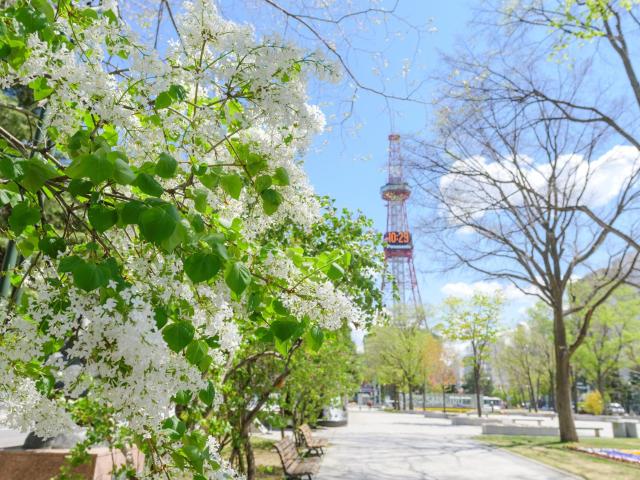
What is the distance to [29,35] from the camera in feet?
6.35

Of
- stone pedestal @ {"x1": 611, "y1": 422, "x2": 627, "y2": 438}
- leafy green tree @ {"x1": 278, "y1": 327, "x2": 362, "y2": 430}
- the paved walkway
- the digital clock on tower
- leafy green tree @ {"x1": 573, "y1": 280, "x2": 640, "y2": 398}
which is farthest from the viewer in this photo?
the digital clock on tower

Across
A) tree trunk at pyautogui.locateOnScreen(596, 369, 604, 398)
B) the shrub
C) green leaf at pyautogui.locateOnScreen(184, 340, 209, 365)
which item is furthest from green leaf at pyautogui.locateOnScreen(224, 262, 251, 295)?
tree trunk at pyautogui.locateOnScreen(596, 369, 604, 398)

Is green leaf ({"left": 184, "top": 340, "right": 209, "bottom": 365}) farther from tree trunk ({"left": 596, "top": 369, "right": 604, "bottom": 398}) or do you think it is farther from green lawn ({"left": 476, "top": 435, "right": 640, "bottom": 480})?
tree trunk ({"left": 596, "top": 369, "right": 604, "bottom": 398})

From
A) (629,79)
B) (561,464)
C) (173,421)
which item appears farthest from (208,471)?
(561,464)

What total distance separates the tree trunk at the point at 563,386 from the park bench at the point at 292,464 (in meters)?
11.5

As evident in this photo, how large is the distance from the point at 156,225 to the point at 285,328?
70cm

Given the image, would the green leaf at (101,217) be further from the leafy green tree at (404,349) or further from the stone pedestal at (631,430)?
Result: the leafy green tree at (404,349)

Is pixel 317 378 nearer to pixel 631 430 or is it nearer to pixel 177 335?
pixel 177 335

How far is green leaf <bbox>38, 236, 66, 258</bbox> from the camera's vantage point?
1.94m

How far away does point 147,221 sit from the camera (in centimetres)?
152

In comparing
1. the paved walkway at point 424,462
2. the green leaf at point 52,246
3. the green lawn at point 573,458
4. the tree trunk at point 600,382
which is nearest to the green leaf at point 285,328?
the green leaf at point 52,246

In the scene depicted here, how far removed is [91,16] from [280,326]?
1597 mm

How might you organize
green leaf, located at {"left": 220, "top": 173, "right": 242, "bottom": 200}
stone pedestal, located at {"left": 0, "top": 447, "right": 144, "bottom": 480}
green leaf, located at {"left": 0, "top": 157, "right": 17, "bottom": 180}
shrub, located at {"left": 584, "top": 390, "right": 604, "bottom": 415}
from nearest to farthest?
1. green leaf, located at {"left": 0, "top": 157, "right": 17, "bottom": 180}
2. green leaf, located at {"left": 220, "top": 173, "right": 242, "bottom": 200}
3. stone pedestal, located at {"left": 0, "top": 447, "right": 144, "bottom": 480}
4. shrub, located at {"left": 584, "top": 390, "right": 604, "bottom": 415}

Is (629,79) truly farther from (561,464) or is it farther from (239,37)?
(239,37)
